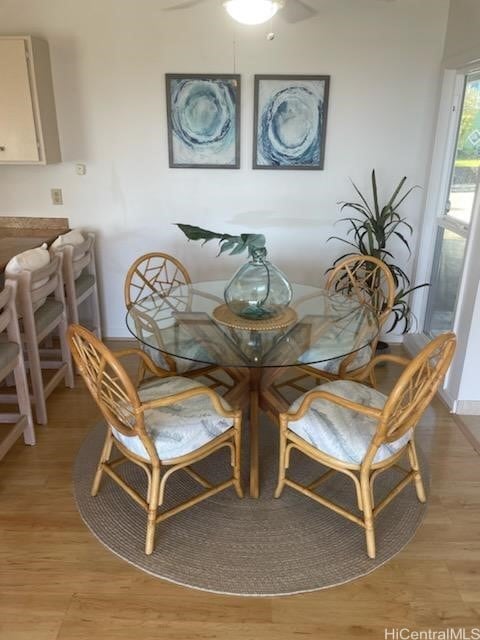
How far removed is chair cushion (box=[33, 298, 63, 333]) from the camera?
2.64 meters

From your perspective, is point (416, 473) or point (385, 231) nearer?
point (416, 473)

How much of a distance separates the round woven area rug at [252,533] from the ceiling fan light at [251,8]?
Result: 2.04m

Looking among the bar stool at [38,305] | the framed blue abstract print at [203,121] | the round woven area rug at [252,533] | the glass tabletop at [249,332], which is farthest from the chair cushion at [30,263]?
the framed blue abstract print at [203,121]

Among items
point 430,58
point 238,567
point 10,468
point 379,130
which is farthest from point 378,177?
point 10,468

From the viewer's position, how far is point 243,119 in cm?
330

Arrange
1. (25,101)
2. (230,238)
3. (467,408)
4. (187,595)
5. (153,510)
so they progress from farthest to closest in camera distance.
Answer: (25,101), (467,408), (230,238), (153,510), (187,595)

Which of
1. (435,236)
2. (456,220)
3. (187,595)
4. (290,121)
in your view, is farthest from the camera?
(435,236)

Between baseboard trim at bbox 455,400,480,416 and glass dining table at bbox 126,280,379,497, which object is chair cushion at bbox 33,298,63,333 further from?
baseboard trim at bbox 455,400,480,416

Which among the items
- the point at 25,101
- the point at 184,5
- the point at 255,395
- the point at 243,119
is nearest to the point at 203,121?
the point at 243,119

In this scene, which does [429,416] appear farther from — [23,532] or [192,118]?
[192,118]

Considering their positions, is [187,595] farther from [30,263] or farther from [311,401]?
[30,263]

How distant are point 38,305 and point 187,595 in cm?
171

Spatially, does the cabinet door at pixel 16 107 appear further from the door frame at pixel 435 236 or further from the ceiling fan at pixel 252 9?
the door frame at pixel 435 236

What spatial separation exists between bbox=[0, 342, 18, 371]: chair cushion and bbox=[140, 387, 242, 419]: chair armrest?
89cm
